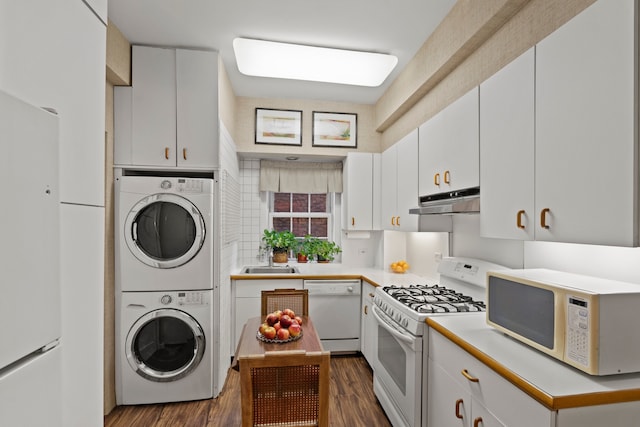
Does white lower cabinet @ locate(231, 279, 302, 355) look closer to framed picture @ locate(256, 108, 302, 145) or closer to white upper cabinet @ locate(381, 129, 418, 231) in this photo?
white upper cabinet @ locate(381, 129, 418, 231)

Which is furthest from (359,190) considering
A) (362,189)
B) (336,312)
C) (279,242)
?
(336,312)

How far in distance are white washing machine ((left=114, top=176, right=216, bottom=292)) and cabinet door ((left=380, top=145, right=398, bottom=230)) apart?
1.68m

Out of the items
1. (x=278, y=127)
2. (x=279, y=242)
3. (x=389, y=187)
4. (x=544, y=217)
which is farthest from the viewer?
(x=279, y=242)

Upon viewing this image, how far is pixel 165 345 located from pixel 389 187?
8.10ft

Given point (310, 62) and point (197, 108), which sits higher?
point (310, 62)

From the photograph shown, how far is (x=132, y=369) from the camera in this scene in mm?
2631

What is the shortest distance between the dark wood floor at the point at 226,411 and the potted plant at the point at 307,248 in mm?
1515

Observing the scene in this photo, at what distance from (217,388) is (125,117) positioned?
2307 mm

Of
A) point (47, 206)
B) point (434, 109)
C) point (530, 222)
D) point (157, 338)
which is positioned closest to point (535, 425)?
point (530, 222)

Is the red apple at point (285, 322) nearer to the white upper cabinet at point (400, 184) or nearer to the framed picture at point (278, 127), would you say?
the white upper cabinet at point (400, 184)

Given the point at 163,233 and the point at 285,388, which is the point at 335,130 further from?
the point at 285,388

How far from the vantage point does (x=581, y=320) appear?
1157 millimetres

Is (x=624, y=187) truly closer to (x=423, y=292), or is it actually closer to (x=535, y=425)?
(x=535, y=425)

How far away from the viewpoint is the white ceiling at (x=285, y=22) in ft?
7.06
